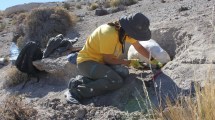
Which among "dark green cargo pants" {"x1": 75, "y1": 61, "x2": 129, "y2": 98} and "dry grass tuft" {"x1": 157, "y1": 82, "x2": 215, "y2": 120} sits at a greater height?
"dry grass tuft" {"x1": 157, "y1": 82, "x2": 215, "y2": 120}

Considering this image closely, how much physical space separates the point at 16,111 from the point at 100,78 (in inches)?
52.9

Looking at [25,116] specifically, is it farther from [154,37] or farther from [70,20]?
[70,20]

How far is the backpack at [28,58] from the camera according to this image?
9945mm

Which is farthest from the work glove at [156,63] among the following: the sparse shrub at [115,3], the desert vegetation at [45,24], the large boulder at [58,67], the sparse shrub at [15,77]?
the sparse shrub at [115,3]

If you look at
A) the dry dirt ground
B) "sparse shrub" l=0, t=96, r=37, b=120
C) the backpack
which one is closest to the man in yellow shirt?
the dry dirt ground

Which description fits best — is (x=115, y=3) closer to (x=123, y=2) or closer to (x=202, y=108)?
(x=123, y=2)

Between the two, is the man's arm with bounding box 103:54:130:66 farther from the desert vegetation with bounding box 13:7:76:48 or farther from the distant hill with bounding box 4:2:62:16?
the distant hill with bounding box 4:2:62:16

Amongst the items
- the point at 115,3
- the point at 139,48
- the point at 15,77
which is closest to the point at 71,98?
the point at 139,48

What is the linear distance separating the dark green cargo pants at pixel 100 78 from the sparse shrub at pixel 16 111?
882mm

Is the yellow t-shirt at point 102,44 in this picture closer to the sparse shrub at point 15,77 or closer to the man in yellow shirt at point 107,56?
the man in yellow shirt at point 107,56

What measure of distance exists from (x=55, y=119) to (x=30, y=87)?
3665 millimetres

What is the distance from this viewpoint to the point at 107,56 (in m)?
6.86

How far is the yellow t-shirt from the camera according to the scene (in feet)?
22.0

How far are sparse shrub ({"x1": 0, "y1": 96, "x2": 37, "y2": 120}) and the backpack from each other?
10.5 ft
